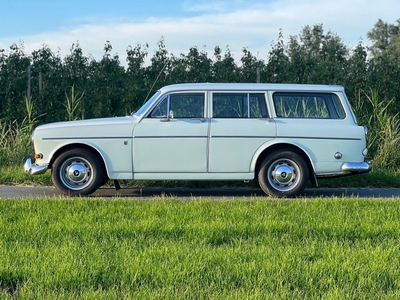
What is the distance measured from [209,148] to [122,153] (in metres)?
1.35

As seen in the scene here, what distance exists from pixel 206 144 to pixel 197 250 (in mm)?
3557

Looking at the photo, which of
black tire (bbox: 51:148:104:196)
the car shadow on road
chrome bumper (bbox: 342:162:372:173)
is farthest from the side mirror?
chrome bumper (bbox: 342:162:372:173)

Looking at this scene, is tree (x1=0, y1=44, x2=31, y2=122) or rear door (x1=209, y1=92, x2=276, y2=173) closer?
rear door (x1=209, y1=92, x2=276, y2=173)

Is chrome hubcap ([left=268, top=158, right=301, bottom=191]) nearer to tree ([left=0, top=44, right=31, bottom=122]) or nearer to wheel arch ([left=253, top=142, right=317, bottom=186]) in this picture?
wheel arch ([left=253, top=142, right=317, bottom=186])

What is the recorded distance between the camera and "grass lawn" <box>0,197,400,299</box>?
4180 mm

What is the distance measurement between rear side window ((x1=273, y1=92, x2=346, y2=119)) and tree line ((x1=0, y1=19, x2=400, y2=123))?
691 cm

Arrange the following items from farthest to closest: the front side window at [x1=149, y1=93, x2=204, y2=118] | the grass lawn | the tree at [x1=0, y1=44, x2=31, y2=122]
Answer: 1. the tree at [x1=0, y1=44, x2=31, y2=122]
2. the front side window at [x1=149, y1=93, x2=204, y2=118]
3. the grass lawn

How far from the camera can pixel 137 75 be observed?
1655cm

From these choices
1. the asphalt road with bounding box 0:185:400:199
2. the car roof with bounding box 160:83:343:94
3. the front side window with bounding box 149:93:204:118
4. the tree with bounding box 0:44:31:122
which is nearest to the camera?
the front side window with bounding box 149:93:204:118

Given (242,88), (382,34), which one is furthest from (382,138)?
(382,34)

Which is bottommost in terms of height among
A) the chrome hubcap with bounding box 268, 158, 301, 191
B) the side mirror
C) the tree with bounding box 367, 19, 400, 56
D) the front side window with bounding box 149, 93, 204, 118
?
the chrome hubcap with bounding box 268, 158, 301, 191

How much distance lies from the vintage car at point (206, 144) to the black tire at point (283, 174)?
16 mm

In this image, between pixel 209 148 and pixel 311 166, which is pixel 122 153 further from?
pixel 311 166

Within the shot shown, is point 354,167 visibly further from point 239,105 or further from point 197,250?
point 197,250
